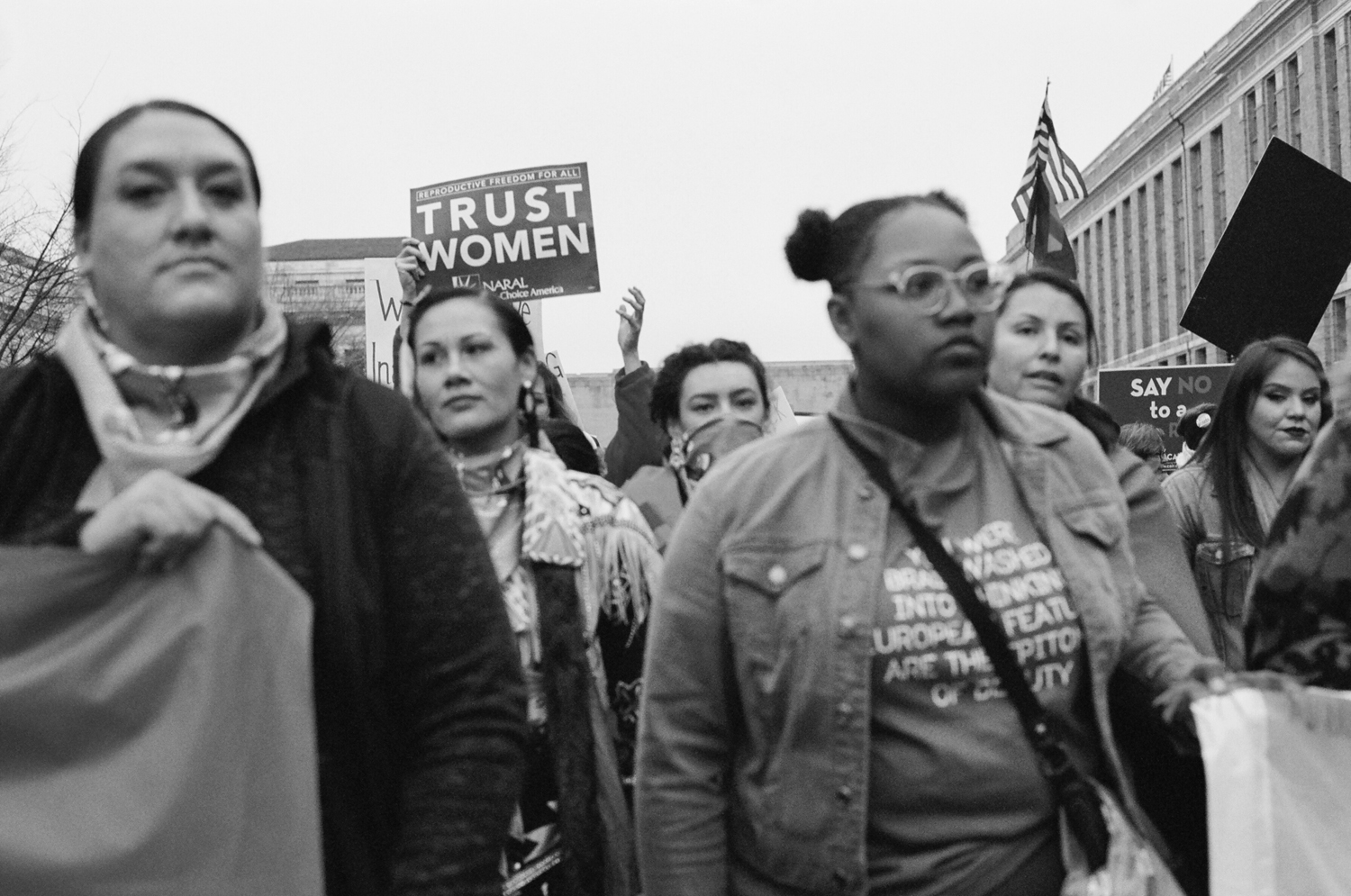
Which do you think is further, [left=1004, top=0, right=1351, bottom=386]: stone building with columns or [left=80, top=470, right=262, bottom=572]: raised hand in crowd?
[left=1004, top=0, right=1351, bottom=386]: stone building with columns

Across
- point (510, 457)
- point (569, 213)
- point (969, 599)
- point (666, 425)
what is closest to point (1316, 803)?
point (969, 599)

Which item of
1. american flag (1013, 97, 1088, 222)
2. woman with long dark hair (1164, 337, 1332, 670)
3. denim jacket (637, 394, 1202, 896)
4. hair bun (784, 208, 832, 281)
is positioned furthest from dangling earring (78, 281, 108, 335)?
american flag (1013, 97, 1088, 222)

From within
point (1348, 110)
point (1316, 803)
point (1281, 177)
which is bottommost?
point (1316, 803)

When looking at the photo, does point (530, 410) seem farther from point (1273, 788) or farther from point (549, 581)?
point (1273, 788)

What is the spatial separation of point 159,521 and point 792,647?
103 centimetres

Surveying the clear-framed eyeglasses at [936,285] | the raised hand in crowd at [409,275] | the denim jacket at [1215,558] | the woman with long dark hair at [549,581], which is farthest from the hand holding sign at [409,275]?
the clear-framed eyeglasses at [936,285]

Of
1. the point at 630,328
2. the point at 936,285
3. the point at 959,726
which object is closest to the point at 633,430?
the point at 630,328

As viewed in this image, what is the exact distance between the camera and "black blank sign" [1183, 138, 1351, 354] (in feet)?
20.5

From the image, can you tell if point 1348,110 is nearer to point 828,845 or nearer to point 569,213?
point 569,213

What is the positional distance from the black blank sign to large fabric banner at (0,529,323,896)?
5305mm

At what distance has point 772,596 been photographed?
2.48 meters

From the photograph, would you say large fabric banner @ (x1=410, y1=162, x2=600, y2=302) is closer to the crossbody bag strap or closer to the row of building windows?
the crossbody bag strap

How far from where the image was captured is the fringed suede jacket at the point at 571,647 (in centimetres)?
341

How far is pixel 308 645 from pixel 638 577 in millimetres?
2195
